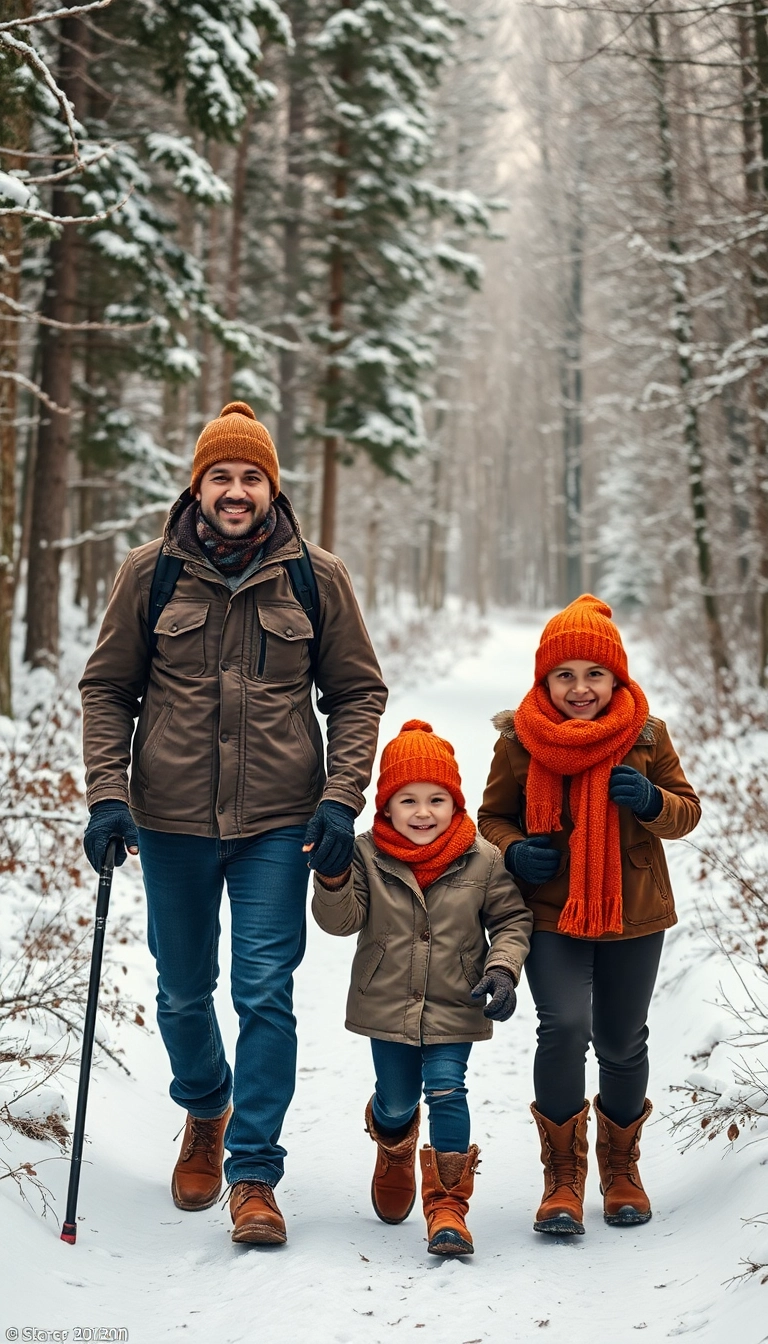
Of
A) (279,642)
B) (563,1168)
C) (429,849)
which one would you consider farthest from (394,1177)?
(279,642)

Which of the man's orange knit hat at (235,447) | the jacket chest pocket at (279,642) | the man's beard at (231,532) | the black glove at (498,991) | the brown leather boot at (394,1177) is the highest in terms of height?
the man's orange knit hat at (235,447)

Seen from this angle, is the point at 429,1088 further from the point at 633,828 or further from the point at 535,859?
the point at 633,828

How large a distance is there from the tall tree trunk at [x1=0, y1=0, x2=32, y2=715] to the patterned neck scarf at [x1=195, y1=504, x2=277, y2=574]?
475 cm

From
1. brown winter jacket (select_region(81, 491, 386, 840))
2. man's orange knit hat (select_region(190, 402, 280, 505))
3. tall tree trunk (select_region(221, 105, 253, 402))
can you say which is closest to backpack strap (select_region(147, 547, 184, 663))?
brown winter jacket (select_region(81, 491, 386, 840))

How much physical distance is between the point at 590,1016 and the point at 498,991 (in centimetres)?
47

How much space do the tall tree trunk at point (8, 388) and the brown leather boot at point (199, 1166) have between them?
5.50 m

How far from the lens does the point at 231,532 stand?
12.5ft

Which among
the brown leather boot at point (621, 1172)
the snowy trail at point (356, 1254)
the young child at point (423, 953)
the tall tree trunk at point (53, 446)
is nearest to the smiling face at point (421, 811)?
the young child at point (423, 953)

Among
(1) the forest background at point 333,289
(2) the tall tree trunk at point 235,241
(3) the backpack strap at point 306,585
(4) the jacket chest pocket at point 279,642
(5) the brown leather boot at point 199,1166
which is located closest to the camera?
(4) the jacket chest pocket at point 279,642

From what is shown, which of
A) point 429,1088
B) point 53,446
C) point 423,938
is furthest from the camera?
point 53,446

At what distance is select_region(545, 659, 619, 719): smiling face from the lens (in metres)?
3.87

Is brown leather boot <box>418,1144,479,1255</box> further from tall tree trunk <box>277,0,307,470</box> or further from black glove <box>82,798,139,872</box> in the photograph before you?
tall tree trunk <box>277,0,307,470</box>

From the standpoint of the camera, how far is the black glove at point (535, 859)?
12.5ft

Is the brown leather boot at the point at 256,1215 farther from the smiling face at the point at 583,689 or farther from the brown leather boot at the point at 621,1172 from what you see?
the smiling face at the point at 583,689
